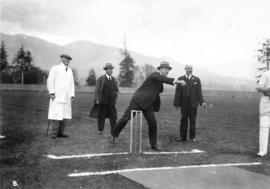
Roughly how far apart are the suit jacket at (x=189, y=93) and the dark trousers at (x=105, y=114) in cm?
190

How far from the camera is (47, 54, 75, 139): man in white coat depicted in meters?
10.3

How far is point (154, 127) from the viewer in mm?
8664

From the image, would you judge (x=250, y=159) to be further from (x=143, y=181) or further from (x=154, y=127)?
(x=143, y=181)

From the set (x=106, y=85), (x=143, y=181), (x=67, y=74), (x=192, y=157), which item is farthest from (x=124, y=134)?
(x=143, y=181)

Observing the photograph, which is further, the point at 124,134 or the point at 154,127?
the point at 124,134

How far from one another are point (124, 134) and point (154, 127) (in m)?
2.67

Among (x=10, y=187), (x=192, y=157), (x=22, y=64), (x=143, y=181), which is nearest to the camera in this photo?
(x=10, y=187)

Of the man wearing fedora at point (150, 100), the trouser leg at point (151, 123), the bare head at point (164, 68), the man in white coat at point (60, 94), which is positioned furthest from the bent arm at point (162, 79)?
the man in white coat at point (60, 94)

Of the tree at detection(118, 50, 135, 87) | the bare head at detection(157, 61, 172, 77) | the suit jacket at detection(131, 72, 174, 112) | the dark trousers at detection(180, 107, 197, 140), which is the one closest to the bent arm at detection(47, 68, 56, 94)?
the suit jacket at detection(131, 72, 174, 112)

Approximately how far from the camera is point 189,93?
10.2 metres

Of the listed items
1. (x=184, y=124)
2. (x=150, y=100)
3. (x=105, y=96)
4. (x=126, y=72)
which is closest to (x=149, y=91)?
(x=150, y=100)

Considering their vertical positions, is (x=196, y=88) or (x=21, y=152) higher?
(x=196, y=88)

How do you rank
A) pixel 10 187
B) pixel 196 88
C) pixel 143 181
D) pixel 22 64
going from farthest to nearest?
pixel 22 64 < pixel 196 88 < pixel 143 181 < pixel 10 187

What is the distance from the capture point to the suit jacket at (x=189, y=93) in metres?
10.2
